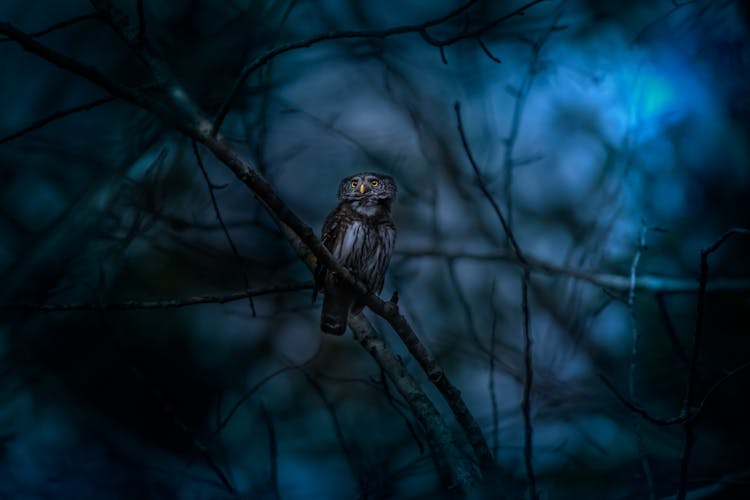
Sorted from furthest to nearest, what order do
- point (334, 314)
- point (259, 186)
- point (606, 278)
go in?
point (606, 278)
point (334, 314)
point (259, 186)

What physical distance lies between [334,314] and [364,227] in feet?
1.47

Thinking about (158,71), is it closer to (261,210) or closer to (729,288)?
(261,210)

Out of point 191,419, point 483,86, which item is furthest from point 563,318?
point 191,419

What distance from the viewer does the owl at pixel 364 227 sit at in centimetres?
281

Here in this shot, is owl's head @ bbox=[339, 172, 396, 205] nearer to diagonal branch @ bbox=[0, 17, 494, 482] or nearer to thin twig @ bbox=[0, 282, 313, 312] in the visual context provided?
diagonal branch @ bbox=[0, 17, 494, 482]

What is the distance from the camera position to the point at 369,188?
2922 mm

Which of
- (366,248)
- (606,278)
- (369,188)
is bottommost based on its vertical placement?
(606,278)

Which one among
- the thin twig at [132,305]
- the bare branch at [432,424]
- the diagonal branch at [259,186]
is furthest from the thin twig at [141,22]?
the bare branch at [432,424]

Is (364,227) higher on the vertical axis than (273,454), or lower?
higher

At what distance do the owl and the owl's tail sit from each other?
17cm

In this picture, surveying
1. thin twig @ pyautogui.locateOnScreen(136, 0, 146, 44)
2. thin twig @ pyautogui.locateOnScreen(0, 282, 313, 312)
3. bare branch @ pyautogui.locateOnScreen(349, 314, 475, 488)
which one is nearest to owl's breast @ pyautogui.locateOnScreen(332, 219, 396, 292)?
bare branch @ pyautogui.locateOnScreen(349, 314, 475, 488)

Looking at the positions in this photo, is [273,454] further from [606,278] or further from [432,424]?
[606,278]

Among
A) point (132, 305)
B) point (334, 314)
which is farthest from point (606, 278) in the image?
point (132, 305)

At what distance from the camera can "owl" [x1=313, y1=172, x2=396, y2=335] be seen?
2.81 meters
